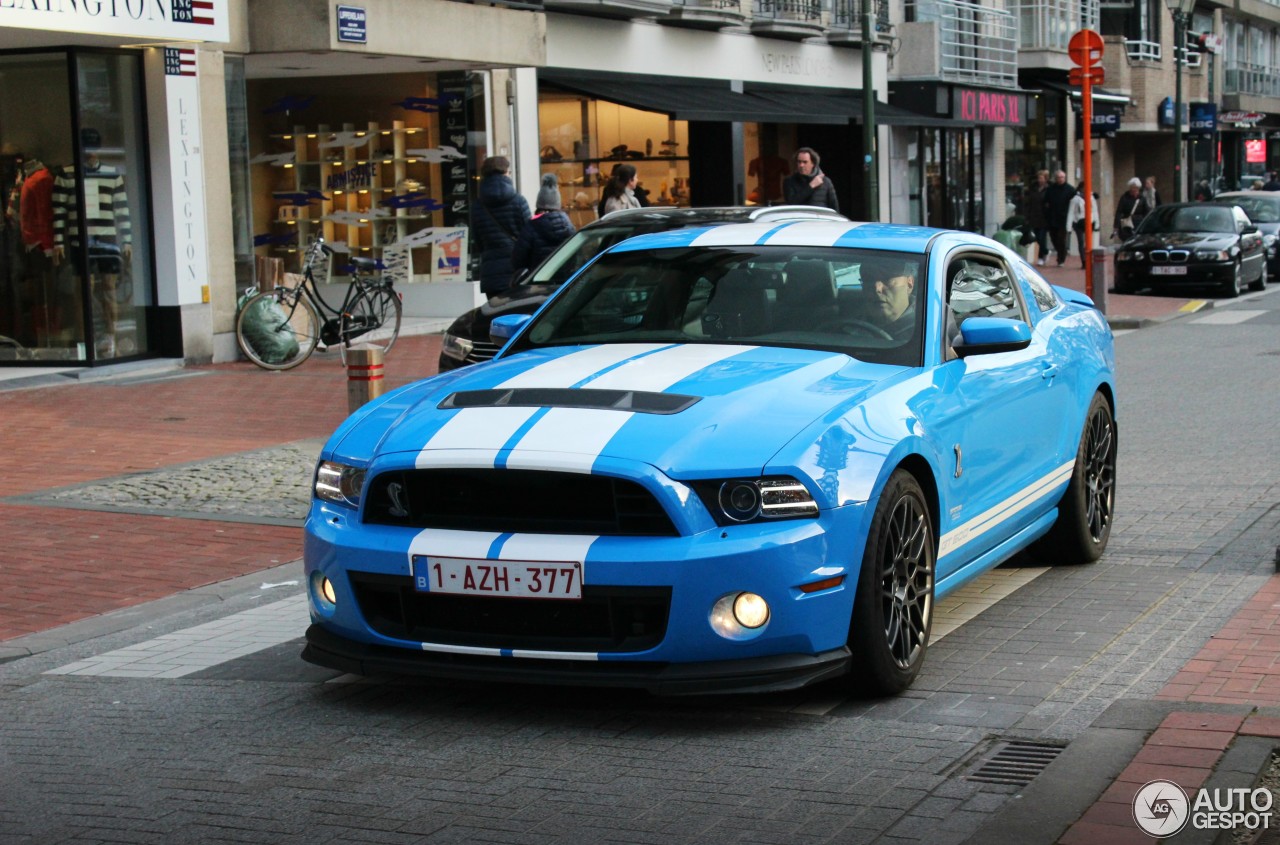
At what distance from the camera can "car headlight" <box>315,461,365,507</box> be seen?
5.63 metres

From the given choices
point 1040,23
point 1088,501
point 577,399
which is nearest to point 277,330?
point 1088,501

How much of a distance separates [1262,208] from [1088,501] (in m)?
27.0

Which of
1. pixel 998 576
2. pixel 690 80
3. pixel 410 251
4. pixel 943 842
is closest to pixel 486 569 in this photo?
pixel 943 842

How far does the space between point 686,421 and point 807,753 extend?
1.07m

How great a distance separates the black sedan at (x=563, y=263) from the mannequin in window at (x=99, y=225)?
Result: 6000mm

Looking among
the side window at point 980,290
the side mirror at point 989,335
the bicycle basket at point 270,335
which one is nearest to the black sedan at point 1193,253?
the bicycle basket at point 270,335

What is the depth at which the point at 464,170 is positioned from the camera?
76.4 ft

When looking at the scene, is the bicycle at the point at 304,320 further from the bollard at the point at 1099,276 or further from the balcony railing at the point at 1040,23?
the balcony railing at the point at 1040,23

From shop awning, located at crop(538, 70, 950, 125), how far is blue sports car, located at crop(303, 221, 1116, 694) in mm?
18609

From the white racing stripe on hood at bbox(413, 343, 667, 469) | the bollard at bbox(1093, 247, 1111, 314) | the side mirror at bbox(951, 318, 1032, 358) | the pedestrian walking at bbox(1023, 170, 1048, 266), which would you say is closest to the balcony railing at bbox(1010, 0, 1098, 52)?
the pedestrian walking at bbox(1023, 170, 1048, 266)

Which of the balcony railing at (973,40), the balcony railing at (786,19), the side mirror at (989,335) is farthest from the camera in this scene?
the balcony railing at (973,40)

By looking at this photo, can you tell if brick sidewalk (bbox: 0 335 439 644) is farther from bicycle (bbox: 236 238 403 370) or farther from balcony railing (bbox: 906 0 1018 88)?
balcony railing (bbox: 906 0 1018 88)

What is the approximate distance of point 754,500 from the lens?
5215 mm

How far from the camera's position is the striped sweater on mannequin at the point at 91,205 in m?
17.1
